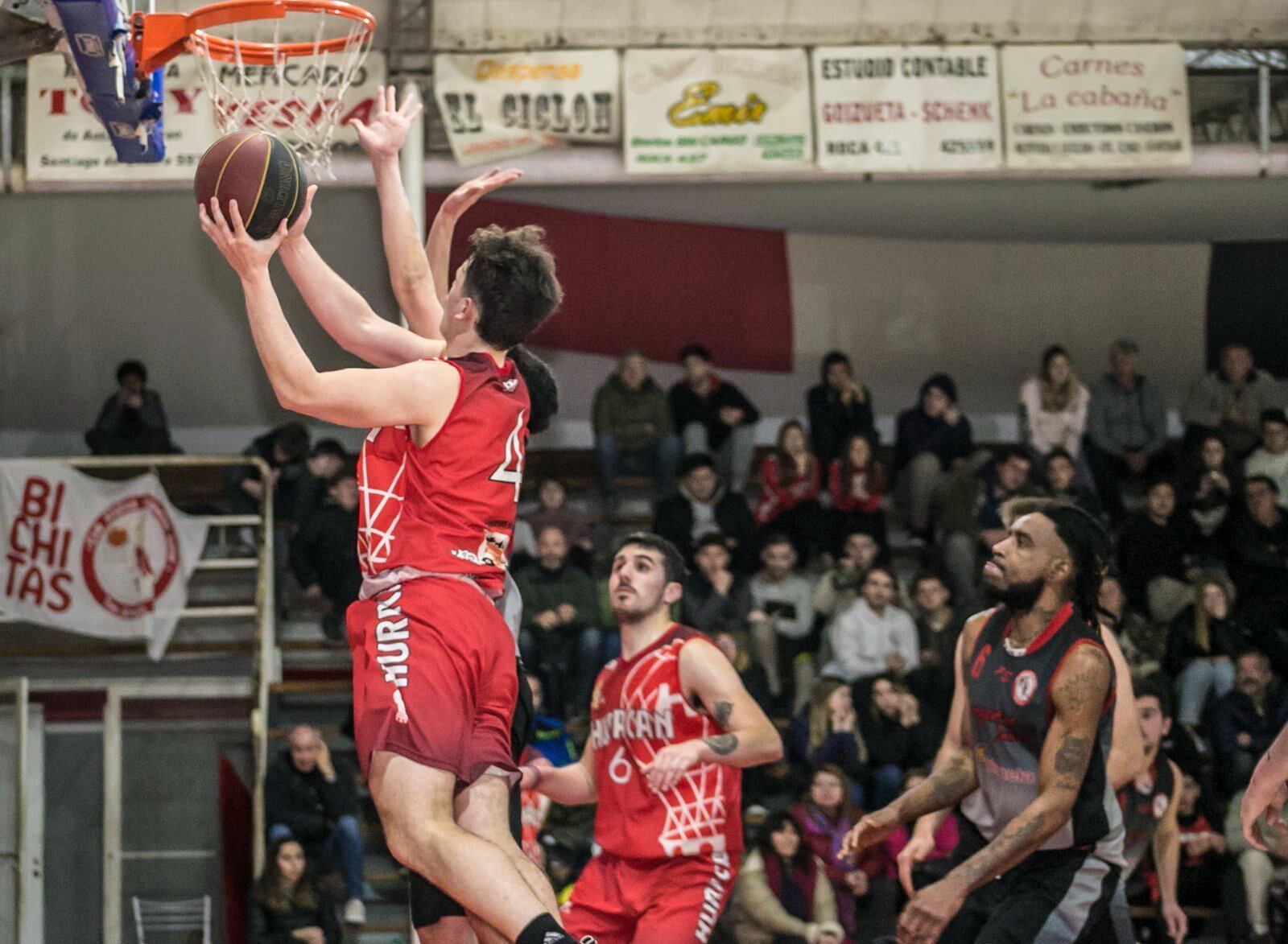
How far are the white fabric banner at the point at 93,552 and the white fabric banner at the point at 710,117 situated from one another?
4520 millimetres

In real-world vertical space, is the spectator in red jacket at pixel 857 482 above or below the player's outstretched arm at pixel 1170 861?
above


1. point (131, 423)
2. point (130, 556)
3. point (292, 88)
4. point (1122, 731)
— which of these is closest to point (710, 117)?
point (292, 88)

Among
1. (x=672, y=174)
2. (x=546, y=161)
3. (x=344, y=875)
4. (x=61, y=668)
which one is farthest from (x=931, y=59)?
(x=61, y=668)

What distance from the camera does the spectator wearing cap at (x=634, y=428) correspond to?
47.1 ft

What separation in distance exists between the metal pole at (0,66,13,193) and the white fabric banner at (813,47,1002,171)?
236 inches

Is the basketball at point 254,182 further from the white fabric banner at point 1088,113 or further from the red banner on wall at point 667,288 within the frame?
the red banner on wall at point 667,288

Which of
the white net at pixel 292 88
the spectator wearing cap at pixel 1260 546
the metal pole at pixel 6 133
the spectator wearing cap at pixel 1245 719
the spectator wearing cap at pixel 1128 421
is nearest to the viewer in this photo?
the white net at pixel 292 88

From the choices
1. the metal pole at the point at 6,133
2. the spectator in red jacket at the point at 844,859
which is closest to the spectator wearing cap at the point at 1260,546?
the spectator in red jacket at the point at 844,859

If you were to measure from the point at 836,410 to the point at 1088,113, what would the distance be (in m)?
3.22

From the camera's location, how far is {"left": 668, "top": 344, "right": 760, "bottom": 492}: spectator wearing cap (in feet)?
47.9

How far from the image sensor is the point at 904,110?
12.9 m

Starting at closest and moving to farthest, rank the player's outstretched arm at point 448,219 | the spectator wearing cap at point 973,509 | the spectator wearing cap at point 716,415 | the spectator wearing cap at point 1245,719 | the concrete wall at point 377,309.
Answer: the player's outstretched arm at point 448,219 < the spectator wearing cap at point 1245,719 < the spectator wearing cap at point 973,509 < the spectator wearing cap at point 716,415 < the concrete wall at point 377,309

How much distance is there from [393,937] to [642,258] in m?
7.06

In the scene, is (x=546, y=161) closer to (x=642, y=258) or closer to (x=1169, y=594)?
(x=642, y=258)
